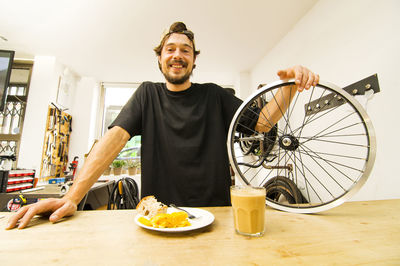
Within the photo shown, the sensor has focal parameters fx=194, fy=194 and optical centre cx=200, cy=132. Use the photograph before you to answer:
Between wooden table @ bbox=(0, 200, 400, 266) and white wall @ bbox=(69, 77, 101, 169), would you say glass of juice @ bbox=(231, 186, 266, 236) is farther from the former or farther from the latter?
white wall @ bbox=(69, 77, 101, 169)

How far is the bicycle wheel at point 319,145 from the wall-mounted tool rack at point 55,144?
9.81 ft

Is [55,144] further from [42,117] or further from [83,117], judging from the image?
[83,117]

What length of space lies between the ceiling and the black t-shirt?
1489mm

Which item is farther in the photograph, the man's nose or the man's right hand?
the man's nose

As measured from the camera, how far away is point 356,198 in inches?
61.8

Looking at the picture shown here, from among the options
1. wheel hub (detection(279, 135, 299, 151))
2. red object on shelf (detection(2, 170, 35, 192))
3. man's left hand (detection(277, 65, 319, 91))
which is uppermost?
man's left hand (detection(277, 65, 319, 91))

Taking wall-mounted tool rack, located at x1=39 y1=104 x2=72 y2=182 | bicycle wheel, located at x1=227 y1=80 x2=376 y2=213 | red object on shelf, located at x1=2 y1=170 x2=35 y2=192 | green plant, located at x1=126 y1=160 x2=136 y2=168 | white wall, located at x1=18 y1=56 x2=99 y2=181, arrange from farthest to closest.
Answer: green plant, located at x1=126 y1=160 x2=136 y2=168 → wall-mounted tool rack, located at x1=39 y1=104 x2=72 y2=182 → white wall, located at x1=18 y1=56 x2=99 y2=181 → red object on shelf, located at x1=2 y1=170 x2=35 y2=192 → bicycle wheel, located at x1=227 y1=80 x2=376 y2=213

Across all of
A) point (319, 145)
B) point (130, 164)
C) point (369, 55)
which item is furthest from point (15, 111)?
point (369, 55)

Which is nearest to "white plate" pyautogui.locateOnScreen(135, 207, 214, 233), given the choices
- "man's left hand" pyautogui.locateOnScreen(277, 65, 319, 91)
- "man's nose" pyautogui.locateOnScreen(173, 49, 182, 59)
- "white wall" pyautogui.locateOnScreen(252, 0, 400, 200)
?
"man's left hand" pyautogui.locateOnScreen(277, 65, 319, 91)

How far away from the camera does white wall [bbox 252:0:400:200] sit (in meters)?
1.30

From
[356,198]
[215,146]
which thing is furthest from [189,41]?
[356,198]

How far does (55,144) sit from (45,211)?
3.22m

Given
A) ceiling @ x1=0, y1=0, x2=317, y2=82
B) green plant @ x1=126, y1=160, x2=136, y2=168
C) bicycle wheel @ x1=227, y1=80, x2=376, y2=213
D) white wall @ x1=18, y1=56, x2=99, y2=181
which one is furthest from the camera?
green plant @ x1=126, y1=160, x2=136, y2=168

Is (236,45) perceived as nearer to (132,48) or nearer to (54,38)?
(132,48)
